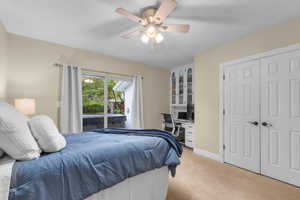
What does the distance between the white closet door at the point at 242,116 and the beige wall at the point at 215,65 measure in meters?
0.25

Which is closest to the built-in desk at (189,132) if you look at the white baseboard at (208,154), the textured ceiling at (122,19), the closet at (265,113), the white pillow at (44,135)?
the white baseboard at (208,154)

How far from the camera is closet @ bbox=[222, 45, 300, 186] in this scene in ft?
7.59

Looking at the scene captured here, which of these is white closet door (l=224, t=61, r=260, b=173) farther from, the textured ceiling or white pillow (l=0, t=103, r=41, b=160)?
white pillow (l=0, t=103, r=41, b=160)

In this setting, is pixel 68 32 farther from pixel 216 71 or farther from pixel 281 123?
pixel 281 123

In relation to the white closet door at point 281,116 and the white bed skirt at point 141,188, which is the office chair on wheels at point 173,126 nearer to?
the white closet door at point 281,116

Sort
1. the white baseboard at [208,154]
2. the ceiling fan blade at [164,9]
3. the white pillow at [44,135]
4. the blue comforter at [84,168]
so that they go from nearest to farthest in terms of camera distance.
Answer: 1. the blue comforter at [84,168]
2. the white pillow at [44,135]
3. the ceiling fan blade at [164,9]
4. the white baseboard at [208,154]

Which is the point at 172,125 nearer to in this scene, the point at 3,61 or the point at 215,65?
the point at 215,65

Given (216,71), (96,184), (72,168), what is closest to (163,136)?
(96,184)

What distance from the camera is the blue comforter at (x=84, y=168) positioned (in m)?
0.99

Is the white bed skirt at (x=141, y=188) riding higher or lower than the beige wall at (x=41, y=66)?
lower

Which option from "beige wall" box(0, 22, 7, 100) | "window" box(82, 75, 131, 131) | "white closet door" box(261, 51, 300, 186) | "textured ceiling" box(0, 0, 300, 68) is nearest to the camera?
"textured ceiling" box(0, 0, 300, 68)

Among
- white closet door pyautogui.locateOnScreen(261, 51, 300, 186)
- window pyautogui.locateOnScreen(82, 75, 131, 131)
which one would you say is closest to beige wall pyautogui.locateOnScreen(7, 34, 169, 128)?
window pyautogui.locateOnScreen(82, 75, 131, 131)

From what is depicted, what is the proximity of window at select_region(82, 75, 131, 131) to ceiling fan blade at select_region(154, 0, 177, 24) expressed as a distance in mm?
2466

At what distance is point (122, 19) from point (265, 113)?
2.82 m
